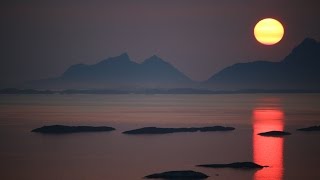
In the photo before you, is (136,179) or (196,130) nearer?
(136,179)

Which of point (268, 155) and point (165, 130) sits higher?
point (165, 130)

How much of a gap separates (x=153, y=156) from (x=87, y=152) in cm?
831

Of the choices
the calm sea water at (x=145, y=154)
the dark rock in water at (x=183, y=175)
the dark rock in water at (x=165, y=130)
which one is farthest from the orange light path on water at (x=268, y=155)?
the dark rock in water at (x=165, y=130)

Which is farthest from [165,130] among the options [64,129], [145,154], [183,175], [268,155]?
[183,175]

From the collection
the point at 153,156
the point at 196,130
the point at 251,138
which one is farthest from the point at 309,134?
the point at 153,156

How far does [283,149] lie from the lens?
79125mm

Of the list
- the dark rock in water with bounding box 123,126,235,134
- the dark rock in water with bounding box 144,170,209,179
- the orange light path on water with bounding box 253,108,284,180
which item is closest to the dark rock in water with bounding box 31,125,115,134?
the dark rock in water with bounding box 123,126,235,134

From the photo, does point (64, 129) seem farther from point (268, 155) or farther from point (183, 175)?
point (183, 175)

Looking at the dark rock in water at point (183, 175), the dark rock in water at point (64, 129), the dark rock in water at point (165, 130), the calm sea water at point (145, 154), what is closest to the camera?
the dark rock in water at point (183, 175)

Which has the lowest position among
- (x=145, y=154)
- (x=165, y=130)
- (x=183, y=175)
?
(x=183, y=175)

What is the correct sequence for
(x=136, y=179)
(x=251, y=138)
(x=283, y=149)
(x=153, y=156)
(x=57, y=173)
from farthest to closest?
1. (x=251, y=138)
2. (x=283, y=149)
3. (x=153, y=156)
4. (x=57, y=173)
5. (x=136, y=179)

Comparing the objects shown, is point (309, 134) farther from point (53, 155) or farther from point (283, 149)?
point (53, 155)

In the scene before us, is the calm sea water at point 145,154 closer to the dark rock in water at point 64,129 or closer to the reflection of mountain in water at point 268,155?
the reflection of mountain in water at point 268,155

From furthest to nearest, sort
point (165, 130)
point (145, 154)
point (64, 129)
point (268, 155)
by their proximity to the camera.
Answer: point (165, 130) < point (64, 129) < point (145, 154) < point (268, 155)
